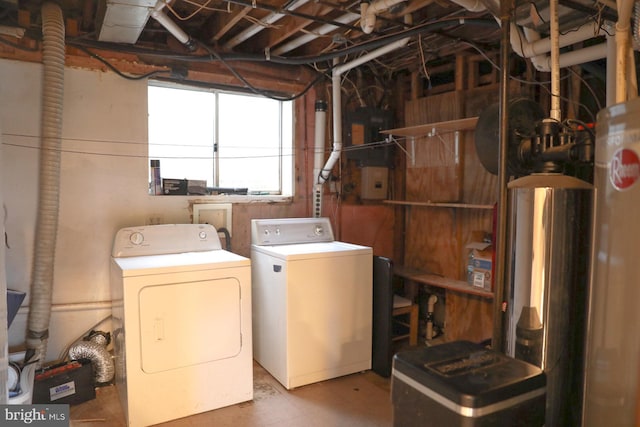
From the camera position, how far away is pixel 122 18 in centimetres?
230

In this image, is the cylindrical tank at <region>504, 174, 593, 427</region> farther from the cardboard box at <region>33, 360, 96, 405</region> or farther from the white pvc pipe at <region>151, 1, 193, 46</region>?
the cardboard box at <region>33, 360, 96, 405</region>

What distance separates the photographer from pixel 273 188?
3529mm

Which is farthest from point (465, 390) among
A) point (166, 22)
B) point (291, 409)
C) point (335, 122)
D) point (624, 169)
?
point (335, 122)

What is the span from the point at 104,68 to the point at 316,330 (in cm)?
215

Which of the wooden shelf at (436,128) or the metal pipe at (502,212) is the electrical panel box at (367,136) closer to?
the wooden shelf at (436,128)

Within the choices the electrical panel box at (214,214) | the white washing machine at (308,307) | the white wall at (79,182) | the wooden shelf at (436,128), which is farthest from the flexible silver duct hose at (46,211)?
the wooden shelf at (436,128)

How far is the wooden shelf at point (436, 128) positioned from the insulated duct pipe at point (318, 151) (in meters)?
0.51

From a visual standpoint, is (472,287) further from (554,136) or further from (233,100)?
(233,100)

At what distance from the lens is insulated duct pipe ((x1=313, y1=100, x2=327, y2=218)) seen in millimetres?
3439

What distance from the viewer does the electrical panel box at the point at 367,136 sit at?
3.57 metres

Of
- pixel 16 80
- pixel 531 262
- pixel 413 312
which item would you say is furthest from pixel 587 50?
pixel 16 80

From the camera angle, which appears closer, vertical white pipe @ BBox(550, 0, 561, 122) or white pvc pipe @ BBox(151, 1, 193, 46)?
vertical white pipe @ BBox(550, 0, 561, 122)

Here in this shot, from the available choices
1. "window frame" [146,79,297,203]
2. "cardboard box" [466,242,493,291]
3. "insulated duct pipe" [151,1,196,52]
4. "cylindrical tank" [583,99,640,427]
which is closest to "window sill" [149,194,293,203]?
"window frame" [146,79,297,203]

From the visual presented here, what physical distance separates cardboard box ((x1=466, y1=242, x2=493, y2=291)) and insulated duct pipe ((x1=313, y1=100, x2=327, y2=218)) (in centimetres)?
119
